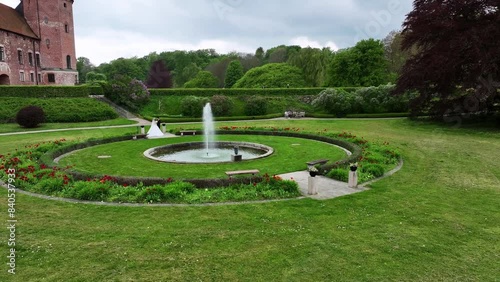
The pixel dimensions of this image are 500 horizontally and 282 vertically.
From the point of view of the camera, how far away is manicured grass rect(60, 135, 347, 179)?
42.3 ft

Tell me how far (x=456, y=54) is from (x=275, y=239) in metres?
22.6

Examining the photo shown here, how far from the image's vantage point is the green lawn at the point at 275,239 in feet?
19.3

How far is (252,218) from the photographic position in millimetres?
8227

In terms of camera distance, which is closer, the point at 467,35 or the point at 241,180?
the point at 241,180

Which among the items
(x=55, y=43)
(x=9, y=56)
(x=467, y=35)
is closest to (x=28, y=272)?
(x=467, y=35)

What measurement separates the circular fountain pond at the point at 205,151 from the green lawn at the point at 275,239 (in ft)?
23.7

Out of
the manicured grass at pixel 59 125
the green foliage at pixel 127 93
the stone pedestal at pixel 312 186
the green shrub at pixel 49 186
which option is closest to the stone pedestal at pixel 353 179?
the stone pedestal at pixel 312 186

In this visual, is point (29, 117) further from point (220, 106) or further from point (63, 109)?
point (220, 106)

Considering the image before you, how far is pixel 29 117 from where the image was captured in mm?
28938

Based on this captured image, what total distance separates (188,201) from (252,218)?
6.86ft

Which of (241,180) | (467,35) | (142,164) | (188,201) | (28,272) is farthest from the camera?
(467,35)

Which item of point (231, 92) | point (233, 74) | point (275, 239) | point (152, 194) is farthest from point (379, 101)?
point (233, 74)

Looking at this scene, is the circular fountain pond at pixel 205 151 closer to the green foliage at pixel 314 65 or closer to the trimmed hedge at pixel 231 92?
the trimmed hedge at pixel 231 92

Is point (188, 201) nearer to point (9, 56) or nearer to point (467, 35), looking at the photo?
point (467, 35)
